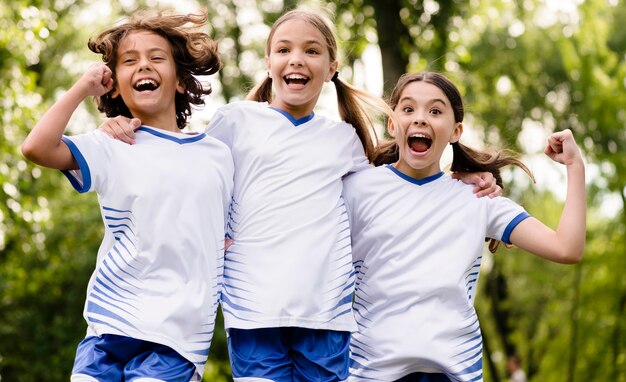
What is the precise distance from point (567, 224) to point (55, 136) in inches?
87.6

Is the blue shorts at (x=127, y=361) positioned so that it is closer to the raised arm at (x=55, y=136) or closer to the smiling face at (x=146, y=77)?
the raised arm at (x=55, y=136)

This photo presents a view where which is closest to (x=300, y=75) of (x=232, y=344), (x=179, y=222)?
(x=179, y=222)

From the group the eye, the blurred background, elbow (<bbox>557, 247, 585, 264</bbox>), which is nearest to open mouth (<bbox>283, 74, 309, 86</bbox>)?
the eye

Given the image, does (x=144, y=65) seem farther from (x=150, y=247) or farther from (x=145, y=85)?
(x=150, y=247)

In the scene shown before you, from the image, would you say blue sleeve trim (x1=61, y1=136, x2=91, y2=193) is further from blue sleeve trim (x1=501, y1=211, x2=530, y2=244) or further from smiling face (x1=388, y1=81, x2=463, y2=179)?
blue sleeve trim (x1=501, y1=211, x2=530, y2=244)

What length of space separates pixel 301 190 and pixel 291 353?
708 millimetres

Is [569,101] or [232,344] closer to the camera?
[232,344]

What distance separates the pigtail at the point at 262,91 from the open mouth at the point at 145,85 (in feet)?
2.52

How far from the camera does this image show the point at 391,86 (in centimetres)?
969

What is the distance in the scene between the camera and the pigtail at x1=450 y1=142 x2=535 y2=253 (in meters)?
4.95

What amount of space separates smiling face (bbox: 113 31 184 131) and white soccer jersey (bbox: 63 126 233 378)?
19 centimetres

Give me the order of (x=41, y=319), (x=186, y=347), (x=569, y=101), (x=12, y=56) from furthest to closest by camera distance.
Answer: (x=569, y=101), (x=41, y=319), (x=12, y=56), (x=186, y=347)

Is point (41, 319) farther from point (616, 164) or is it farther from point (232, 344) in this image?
point (232, 344)

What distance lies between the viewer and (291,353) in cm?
439
